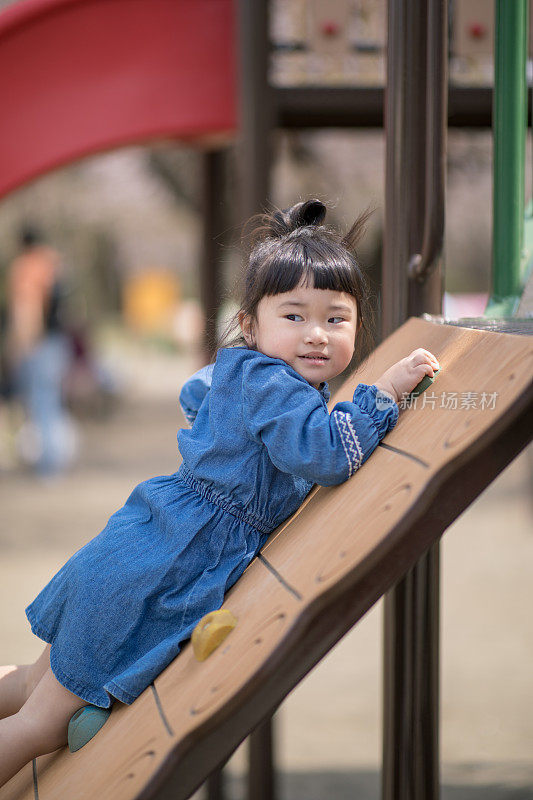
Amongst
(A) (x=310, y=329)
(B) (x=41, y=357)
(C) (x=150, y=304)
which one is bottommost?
(C) (x=150, y=304)

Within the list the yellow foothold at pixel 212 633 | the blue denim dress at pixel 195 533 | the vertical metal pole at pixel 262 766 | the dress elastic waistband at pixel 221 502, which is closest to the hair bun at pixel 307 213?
the blue denim dress at pixel 195 533

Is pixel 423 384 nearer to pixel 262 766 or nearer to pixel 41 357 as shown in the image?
pixel 262 766

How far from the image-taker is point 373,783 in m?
3.27

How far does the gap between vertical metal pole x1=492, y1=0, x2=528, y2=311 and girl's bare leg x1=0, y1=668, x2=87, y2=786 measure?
110 centimetres

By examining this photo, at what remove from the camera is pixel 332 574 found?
1425 millimetres

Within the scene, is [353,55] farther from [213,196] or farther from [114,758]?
[114,758]

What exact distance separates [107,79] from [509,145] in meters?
1.44

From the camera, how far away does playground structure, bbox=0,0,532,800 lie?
1.41 metres

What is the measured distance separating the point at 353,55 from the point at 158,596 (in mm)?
2064

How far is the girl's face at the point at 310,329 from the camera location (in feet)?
5.54

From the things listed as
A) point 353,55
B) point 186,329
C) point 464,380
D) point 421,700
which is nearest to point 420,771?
point 421,700

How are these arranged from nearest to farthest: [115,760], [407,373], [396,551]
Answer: [396,551]
[115,760]
[407,373]

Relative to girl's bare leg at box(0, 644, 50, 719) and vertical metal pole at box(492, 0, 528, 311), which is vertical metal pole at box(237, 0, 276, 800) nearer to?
vertical metal pole at box(492, 0, 528, 311)

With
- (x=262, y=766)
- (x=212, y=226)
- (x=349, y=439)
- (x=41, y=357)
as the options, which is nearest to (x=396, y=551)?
(x=349, y=439)
